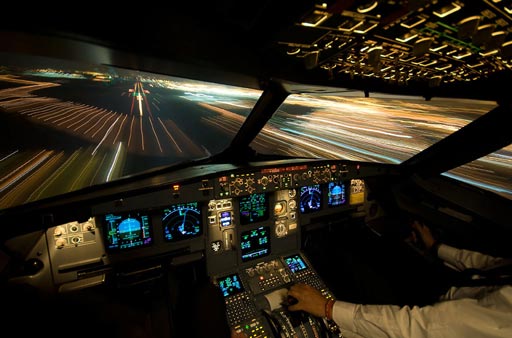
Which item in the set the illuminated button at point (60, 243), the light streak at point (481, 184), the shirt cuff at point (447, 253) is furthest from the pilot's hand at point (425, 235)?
the illuminated button at point (60, 243)

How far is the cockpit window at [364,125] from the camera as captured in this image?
1874 millimetres

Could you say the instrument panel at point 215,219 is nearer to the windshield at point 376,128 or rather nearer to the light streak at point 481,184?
the windshield at point 376,128

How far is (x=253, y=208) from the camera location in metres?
2.33

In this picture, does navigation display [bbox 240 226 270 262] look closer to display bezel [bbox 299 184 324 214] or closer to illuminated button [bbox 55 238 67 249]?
display bezel [bbox 299 184 324 214]

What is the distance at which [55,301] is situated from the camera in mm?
867

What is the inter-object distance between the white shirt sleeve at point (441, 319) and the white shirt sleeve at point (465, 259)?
26.8 inches

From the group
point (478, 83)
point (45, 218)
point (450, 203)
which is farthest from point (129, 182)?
point (450, 203)

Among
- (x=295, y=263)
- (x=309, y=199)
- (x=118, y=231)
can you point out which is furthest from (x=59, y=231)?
(x=309, y=199)

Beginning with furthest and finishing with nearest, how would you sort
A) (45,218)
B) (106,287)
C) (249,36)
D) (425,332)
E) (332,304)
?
(106,287) → (332,304) → (45,218) → (425,332) → (249,36)

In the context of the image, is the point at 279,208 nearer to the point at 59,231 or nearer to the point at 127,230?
the point at 127,230

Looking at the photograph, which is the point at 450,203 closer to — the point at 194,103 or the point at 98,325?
the point at 194,103

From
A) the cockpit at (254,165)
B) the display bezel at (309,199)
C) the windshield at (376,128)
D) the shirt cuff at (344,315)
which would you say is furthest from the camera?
the display bezel at (309,199)

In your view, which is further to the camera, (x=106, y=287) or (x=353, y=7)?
(x=106, y=287)

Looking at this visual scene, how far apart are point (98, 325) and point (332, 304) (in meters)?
1.28
